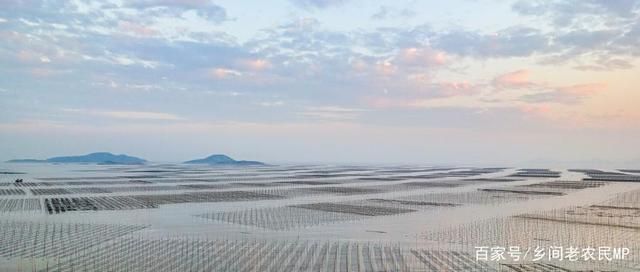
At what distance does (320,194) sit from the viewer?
3716 centimetres

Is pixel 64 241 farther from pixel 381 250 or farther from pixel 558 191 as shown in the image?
pixel 558 191

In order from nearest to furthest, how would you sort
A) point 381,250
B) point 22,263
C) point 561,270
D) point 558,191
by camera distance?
1. point 561,270
2. point 22,263
3. point 381,250
4. point 558,191

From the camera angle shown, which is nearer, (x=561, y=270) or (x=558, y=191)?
(x=561, y=270)

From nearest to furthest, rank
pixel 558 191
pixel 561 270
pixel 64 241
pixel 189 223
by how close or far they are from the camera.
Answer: pixel 561 270
pixel 64 241
pixel 189 223
pixel 558 191

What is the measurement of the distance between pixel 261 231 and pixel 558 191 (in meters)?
28.3

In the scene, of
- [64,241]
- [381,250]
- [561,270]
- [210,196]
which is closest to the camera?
[561,270]

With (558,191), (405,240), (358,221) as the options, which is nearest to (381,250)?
(405,240)

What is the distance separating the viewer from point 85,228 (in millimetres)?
21078

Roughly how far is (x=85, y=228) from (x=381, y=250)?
12.0 m

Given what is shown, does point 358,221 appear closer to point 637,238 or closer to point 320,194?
point 637,238

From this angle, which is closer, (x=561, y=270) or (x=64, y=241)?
(x=561, y=270)

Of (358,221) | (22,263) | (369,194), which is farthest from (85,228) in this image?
(369,194)

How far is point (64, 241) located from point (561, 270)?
50.8 ft

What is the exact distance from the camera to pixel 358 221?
23.2 metres
